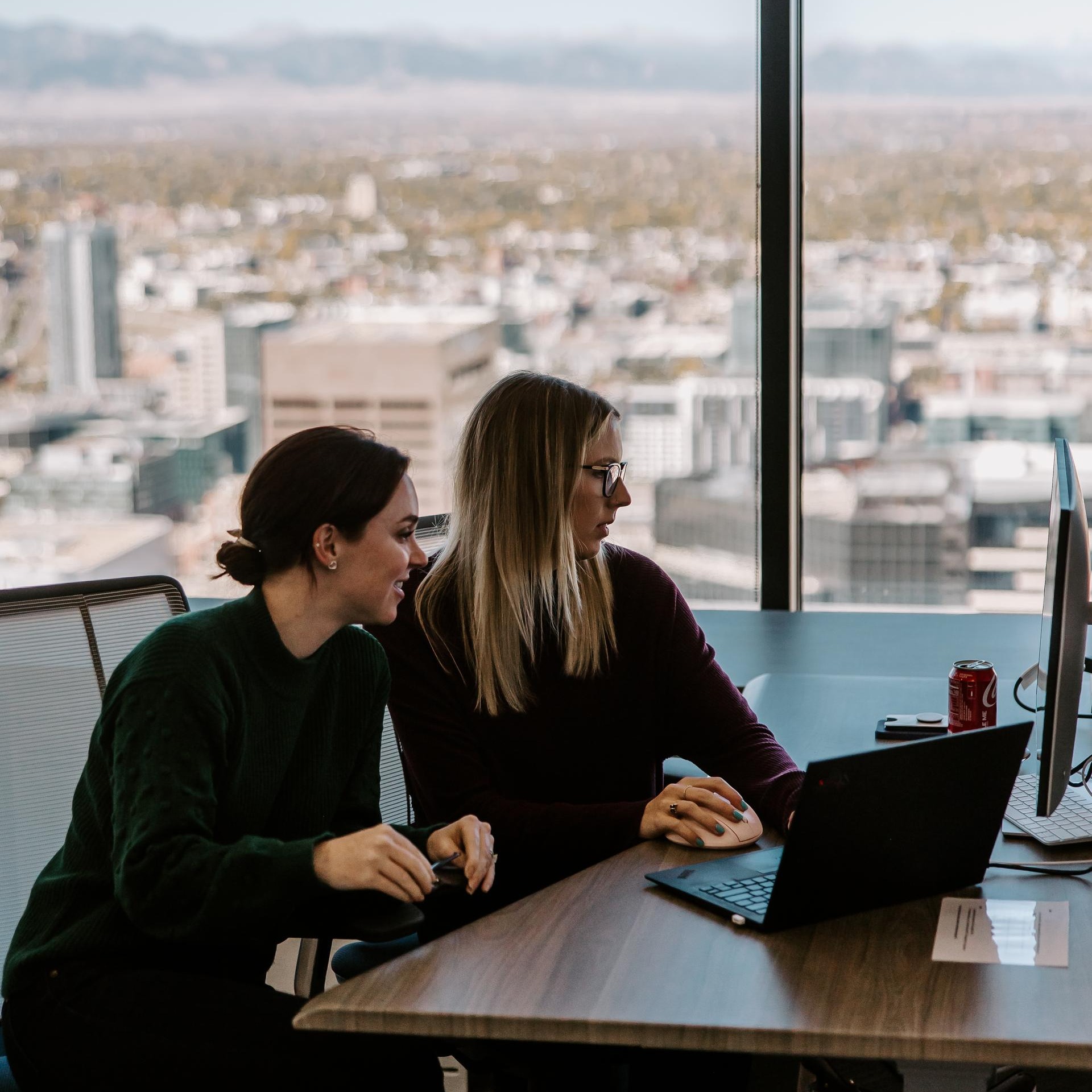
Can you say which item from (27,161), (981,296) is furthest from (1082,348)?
(27,161)

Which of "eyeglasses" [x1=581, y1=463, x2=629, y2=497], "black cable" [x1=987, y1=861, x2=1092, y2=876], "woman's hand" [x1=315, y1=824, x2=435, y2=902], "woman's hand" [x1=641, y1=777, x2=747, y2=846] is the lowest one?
"black cable" [x1=987, y1=861, x2=1092, y2=876]

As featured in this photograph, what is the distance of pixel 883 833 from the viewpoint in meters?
1.29

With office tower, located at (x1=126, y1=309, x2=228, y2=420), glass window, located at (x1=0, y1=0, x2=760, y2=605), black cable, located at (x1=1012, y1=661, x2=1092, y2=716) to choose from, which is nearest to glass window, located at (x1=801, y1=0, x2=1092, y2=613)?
glass window, located at (x1=0, y1=0, x2=760, y2=605)

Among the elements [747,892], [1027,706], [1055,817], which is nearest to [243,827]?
[747,892]

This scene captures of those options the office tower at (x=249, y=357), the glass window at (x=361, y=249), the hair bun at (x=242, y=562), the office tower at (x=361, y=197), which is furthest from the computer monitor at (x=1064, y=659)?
the office tower at (x=249, y=357)

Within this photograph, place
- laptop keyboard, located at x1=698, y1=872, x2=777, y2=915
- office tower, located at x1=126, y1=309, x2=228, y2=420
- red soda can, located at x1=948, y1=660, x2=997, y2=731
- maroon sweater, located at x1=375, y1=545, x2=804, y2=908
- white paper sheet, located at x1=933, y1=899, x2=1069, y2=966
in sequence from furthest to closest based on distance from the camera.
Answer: office tower, located at x1=126, y1=309, x2=228, y2=420 < red soda can, located at x1=948, y1=660, x2=997, y2=731 < maroon sweater, located at x1=375, y1=545, x2=804, y2=908 < laptop keyboard, located at x1=698, y1=872, x2=777, y2=915 < white paper sheet, located at x1=933, y1=899, x2=1069, y2=966

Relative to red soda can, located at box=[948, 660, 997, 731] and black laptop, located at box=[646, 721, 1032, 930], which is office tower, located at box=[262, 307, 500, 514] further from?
black laptop, located at box=[646, 721, 1032, 930]

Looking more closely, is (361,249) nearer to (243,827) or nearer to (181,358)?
(181,358)

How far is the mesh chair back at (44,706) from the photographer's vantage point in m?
1.69

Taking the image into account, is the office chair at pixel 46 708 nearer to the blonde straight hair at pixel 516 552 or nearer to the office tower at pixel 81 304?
the blonde straight hair at pixel 516 552

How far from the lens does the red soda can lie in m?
A: 1.92

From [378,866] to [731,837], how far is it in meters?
0.42

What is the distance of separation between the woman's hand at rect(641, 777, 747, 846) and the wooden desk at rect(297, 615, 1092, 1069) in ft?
0.52

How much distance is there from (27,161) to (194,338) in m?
0.61
